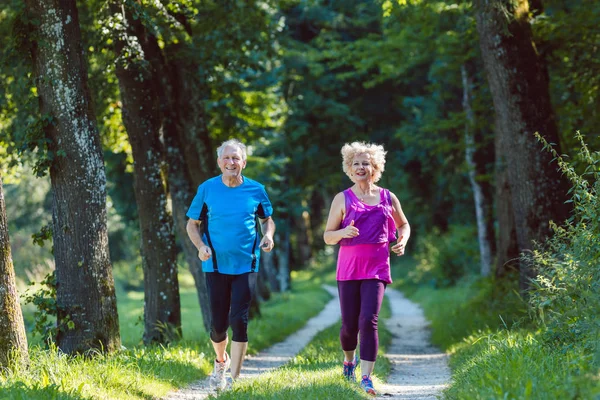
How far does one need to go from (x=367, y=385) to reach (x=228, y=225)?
2025mm

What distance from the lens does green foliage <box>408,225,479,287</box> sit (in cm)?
3119

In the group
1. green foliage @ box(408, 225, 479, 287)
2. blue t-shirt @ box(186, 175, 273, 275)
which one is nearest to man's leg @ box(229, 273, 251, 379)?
blue t-shirt @ box(186, 175, 273, 275)

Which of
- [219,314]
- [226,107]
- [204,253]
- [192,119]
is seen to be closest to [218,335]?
[219,314]

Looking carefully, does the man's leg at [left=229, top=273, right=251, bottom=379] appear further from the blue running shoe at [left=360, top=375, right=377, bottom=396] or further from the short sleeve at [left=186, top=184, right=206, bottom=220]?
the blue running shoe at [left=360, top=375, right=377, bottom=396]

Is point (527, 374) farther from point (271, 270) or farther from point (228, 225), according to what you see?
point (271, 270)

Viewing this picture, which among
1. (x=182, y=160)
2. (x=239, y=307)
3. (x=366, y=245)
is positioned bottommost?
(x=239, y=307)

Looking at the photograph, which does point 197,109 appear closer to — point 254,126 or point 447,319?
point 254,126

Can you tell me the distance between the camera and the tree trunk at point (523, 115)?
11.4 m

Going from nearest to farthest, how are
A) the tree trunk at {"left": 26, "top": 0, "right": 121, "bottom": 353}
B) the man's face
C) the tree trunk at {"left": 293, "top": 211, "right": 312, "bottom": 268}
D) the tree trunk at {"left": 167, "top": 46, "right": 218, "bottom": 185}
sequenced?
the man's face
the tree trunk at {"left": 26, "top": 0, "right": 121, "bottom": 353}
the tree trunk at {"left": 167, "top": 46, "right": 218, "bottom": 185}
the tree trunk at {"left": 293, "top": 211, "right": 312, "bottom": 268}

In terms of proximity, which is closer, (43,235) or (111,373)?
(111,373)

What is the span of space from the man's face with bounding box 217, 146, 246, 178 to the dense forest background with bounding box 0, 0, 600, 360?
170 centimetres

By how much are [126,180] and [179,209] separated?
33.4 ft

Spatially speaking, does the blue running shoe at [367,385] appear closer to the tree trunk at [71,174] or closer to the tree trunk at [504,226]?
the tree trunk at [71,174]

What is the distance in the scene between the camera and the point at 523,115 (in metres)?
11.5
